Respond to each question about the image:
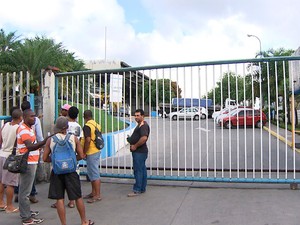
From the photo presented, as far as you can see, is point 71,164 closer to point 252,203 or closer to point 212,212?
→ point 212,212

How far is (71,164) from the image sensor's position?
465 cm

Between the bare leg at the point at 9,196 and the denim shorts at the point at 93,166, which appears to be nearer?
the bare leg at the point at 9,196

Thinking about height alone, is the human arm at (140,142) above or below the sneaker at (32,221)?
above

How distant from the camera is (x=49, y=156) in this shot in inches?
190

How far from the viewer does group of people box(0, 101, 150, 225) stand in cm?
472

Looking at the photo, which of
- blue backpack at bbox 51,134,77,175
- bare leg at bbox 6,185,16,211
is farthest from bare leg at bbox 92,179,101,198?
blue backpack at bbox 51,134,77,175

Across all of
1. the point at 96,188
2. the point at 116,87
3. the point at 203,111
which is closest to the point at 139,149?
the point at 96,188

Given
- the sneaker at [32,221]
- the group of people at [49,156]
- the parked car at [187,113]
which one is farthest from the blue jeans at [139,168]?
the sneaker at [32,221]

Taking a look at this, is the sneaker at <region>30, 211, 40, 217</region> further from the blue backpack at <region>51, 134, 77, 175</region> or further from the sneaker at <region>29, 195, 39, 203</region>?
the blue backpack at <region>51, 134, 77, 175</region>

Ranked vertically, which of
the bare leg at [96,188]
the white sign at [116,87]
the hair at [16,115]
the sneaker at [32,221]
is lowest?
the sneaker at [32,221]

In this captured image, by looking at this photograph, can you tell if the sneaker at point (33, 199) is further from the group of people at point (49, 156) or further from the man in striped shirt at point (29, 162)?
the man in striped shirt at point (29, 162)

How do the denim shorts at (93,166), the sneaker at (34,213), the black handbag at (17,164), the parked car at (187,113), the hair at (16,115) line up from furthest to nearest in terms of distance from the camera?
the parked car at (187,113), the denim shorts at (93,166), the hair at (16,115), the sneaker at (34,213), the black handbag at (17,164)

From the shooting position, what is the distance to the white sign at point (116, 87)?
24.6 feet

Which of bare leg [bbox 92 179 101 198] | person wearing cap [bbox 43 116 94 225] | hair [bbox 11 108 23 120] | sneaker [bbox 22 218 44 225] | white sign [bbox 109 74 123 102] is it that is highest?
white sign [bbox 109 74 123 102]
